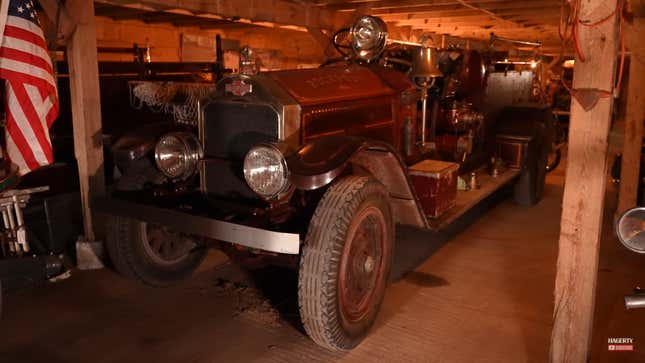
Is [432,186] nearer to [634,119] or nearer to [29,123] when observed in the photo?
[634,119]

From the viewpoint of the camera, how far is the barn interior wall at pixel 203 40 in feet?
25.7

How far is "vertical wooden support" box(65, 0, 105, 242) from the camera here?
12.5 feet

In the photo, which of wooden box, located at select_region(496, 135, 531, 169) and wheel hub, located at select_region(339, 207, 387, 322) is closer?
wheel hub, located at select_region(339, 207, 387, 322)

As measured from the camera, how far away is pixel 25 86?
3.38 m

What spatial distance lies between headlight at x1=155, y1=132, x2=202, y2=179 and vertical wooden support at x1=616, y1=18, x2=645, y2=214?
3790mm

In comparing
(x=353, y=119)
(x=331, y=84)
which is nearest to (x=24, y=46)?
(x=331, y=84)

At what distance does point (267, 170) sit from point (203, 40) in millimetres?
6853

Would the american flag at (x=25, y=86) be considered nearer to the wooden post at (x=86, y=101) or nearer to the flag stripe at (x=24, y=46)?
the flag stripe at (x=24, y=46)

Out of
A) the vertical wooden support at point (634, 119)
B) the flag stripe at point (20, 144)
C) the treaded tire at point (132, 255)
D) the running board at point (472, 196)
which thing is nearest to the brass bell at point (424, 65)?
the running board at point (472, 196)

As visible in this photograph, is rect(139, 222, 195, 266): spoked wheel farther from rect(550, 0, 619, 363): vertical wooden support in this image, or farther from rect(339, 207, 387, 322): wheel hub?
rect(550, 0, 619, 363): vertical wooden support

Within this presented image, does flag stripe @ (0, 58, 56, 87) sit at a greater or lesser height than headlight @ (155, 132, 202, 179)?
greater

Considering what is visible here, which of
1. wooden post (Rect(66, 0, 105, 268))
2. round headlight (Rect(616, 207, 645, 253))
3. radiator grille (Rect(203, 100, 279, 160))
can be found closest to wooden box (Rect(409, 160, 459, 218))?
radiator grille (Rect(203, 100, 279, 160))

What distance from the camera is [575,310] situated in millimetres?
2316

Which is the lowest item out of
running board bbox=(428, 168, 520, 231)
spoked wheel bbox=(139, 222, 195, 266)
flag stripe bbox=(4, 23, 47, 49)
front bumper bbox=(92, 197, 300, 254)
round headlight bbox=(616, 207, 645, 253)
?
spoked wheel bbox=(139, 222, 195, 266)
